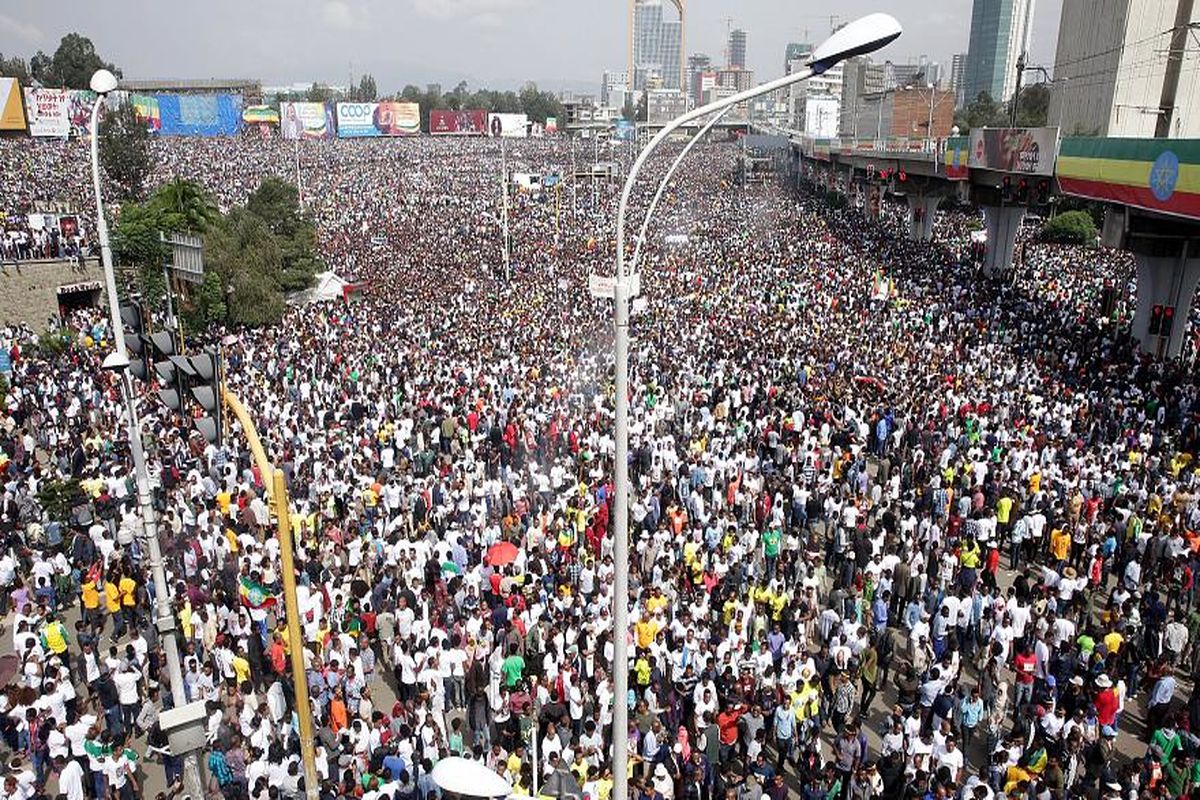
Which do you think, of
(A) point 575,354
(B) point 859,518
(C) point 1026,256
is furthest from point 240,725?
(C) point 1026,256

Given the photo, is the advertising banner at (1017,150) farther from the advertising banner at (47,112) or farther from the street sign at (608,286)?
the advertising banner at (47,112)

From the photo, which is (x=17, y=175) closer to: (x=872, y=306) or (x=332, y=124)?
Answer: (x=872, y=306)

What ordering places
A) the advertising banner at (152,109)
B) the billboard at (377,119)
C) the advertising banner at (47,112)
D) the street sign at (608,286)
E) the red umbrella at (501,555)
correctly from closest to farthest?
the street sign at (608,286)
the red umbrella at (501,555)
the advertising banner at (47,112)
the advertising banner at (152,109)
the billboard at (377,119)

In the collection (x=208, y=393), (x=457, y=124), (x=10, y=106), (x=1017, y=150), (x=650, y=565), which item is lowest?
(x=650, y=565)

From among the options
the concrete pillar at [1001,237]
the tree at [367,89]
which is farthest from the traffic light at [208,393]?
the tree at [367,89]

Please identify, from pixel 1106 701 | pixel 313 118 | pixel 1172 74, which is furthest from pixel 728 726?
pixel 313 118

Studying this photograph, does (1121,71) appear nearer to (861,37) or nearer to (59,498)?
(861,37)
